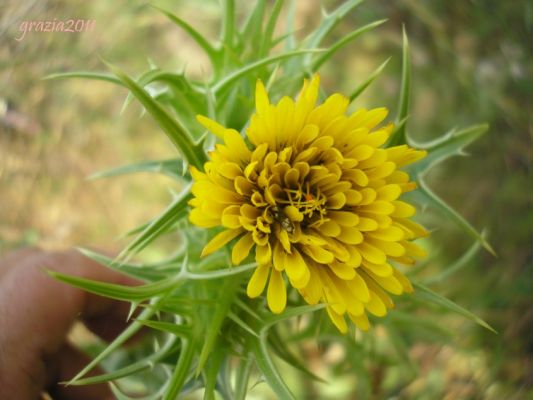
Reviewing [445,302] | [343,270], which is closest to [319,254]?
[343,270]

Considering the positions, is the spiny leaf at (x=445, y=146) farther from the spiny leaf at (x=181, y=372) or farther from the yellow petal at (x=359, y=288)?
the spiny leaf at (x=181, y=372)

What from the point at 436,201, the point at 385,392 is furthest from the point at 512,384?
the point at 436,201

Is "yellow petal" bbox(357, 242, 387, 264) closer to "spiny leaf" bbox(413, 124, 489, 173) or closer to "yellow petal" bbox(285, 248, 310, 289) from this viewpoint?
"yellow petal" bbox(285, 248, 310, 289)

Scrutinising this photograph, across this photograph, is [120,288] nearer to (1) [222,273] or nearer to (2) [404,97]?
(1) [222,273]

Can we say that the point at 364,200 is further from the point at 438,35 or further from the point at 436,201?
the point at 438,35

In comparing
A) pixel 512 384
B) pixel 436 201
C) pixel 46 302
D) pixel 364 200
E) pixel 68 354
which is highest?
pixel 46 302

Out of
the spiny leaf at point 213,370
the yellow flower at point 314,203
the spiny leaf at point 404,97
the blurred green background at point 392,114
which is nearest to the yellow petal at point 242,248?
the yellow flower at point 314,203
